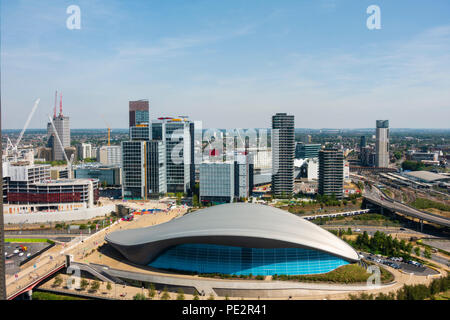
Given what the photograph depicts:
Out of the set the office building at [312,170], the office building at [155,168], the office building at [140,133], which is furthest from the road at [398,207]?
the office building at [140,133]

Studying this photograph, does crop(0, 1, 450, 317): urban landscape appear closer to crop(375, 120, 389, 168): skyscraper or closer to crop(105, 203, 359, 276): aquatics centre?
crop(105, 203, 359, 276): aquatics centre

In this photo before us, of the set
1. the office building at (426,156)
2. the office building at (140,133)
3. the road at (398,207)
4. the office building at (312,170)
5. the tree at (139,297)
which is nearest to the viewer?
the tree at (139,297)

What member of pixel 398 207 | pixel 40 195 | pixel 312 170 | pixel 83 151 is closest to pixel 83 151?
pixel 83 151

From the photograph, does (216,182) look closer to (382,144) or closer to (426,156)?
(382,144)

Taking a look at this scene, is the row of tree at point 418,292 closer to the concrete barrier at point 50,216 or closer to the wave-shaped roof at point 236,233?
the wave-shaped roof at point 236,233

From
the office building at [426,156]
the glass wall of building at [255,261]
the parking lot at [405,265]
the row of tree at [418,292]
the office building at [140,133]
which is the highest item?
the office building at [140,133]

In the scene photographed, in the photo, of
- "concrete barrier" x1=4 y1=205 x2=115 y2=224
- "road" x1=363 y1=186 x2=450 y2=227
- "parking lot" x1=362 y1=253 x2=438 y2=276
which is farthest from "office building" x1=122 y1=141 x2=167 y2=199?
"parking lot" x1=362 y1=253 x2=438 y2=276
